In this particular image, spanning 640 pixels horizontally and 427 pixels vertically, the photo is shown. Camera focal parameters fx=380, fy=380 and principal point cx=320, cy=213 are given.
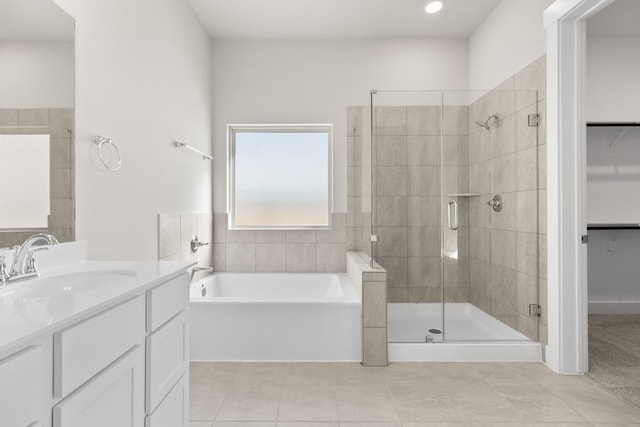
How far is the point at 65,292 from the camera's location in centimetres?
120

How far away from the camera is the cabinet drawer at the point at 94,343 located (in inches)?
32.7

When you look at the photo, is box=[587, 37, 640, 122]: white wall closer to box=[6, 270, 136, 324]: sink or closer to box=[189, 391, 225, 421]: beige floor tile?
box=[189, 391, 225, 421]: beige floor tile

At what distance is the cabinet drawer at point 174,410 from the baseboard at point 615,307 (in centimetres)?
384

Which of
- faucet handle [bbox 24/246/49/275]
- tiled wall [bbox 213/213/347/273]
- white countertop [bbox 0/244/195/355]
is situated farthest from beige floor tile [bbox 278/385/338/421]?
tiled wall [bbox 213/213/347/273]

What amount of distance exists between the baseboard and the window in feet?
9.04

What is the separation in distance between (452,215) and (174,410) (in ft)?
7.31

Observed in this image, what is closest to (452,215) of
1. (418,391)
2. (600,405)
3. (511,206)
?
(511,206)

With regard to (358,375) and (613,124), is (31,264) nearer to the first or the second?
(358,375)

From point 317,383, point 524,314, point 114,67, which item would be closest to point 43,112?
point 114,67

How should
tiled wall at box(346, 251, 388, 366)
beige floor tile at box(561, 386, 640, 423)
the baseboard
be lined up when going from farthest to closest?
the baseboard < tiled wall at box(346, 251, 388, 366) < beige floor tile at box(561, 386, 640, 423)

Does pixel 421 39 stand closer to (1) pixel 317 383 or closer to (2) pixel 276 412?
(1) pixel 317 383

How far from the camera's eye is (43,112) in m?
1.48

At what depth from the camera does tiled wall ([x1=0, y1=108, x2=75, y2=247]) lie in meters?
1.38

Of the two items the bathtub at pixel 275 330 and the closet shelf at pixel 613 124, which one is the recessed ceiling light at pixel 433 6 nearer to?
the closet shelf at pixel 613 124
